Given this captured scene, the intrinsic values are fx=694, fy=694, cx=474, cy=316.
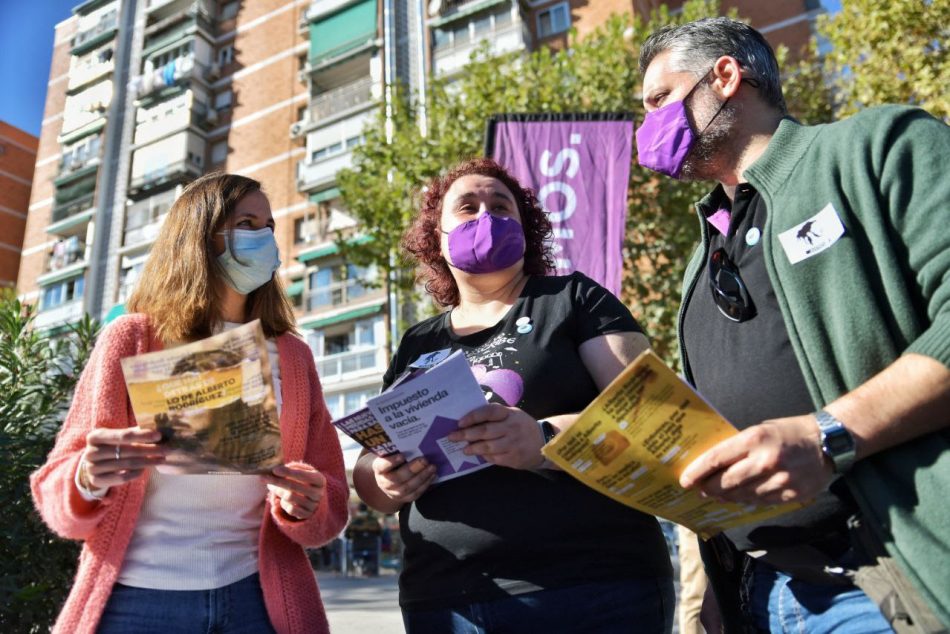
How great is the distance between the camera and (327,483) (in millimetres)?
2182

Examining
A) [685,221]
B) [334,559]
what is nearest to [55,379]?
[685,221]

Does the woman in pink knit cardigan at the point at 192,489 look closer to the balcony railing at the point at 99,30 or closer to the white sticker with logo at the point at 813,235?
the white sticker with logo at the point at 813,235

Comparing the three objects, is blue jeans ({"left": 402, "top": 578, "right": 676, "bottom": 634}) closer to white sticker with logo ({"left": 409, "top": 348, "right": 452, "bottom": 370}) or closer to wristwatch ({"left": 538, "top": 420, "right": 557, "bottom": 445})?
wristwatch ({"left": 538, "top": 420, "right": 557, "bottom": 445})

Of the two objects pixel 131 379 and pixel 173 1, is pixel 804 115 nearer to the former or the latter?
pixel 131 379

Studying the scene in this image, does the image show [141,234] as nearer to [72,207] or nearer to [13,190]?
[72,207]

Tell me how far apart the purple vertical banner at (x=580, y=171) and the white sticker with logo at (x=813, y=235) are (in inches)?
200

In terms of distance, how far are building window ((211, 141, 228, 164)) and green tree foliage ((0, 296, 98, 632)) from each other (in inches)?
1114

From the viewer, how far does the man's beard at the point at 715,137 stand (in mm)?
1884

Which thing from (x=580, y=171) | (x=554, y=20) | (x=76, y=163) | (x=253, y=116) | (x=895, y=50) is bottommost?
(x=580, y=171)

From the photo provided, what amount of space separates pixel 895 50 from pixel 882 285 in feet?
30.3

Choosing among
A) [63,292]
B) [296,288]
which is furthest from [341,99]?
[63,292]

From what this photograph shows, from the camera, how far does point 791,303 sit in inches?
57.2

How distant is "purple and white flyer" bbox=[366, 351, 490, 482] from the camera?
1.48 metres

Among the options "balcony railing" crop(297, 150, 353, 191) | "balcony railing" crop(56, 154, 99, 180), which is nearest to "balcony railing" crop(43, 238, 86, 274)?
"balcony railing" crop(56, 154, 99, 180)
